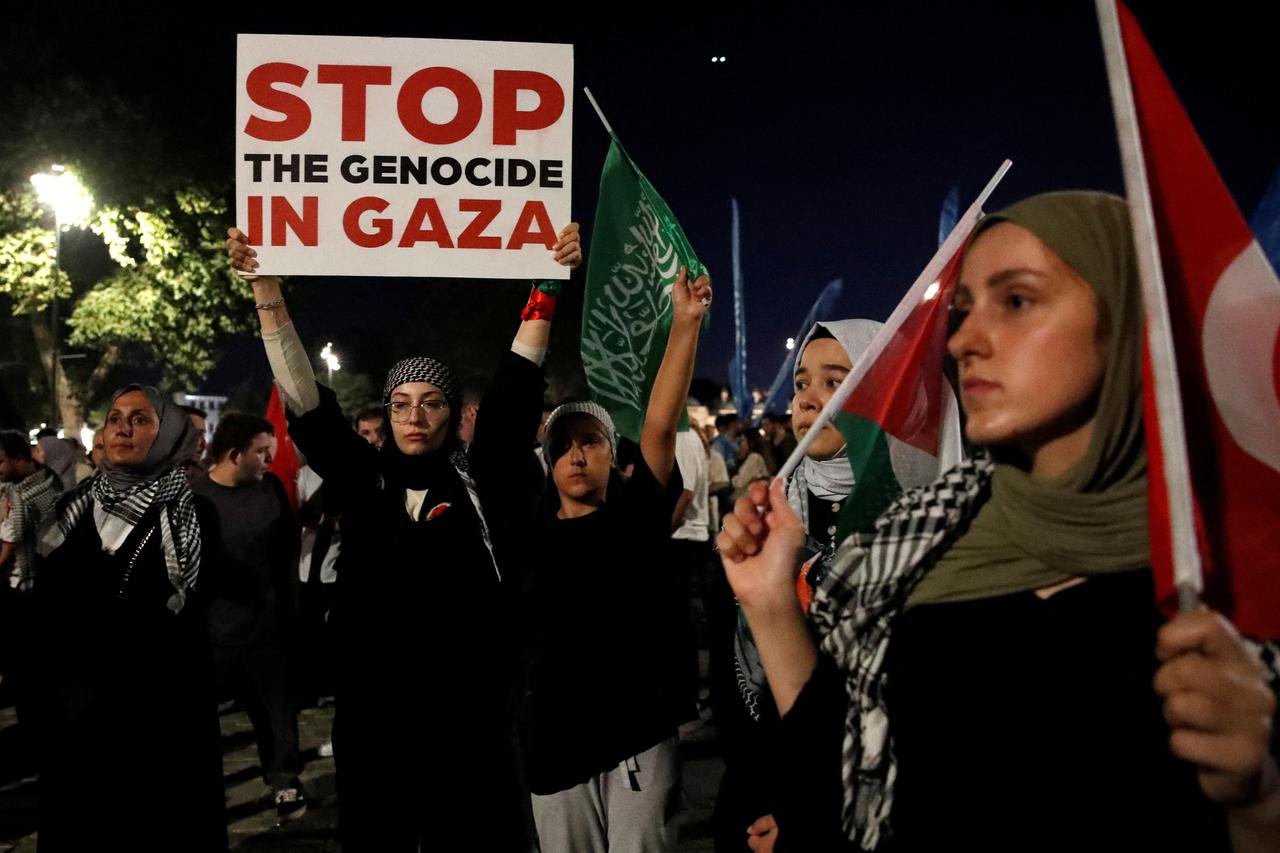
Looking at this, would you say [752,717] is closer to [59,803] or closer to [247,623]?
[59,803]

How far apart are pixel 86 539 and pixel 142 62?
80.6 ft

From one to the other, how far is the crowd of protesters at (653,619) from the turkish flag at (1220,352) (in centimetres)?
8

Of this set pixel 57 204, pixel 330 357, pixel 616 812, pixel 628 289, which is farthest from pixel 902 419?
pixel 330 357

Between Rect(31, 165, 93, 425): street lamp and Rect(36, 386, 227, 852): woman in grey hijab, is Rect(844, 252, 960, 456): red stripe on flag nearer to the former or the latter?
Rect(36, 386, 227, 852): woman in grey hijab

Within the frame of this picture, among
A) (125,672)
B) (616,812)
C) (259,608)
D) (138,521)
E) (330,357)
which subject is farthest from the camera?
(330,357)

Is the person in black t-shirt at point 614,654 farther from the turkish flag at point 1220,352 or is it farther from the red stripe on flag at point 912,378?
the turkish flag at point 1220,352

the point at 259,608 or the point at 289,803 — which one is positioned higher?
the point at 259,608

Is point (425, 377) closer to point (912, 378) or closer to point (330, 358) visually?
point (912, 378)

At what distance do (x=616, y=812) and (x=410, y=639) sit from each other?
922 millimetres

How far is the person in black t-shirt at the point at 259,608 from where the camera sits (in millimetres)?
6387

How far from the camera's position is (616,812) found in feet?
12.1

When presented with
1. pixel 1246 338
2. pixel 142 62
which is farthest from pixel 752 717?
pixel 142 62

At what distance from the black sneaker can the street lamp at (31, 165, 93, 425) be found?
1890 centimetres

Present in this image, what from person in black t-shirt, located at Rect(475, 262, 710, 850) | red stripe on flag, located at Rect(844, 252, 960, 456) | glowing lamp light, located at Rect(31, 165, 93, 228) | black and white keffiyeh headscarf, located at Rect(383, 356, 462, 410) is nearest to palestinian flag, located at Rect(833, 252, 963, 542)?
red stripe on flag, located at Rect(844, 252, 960, 456)
